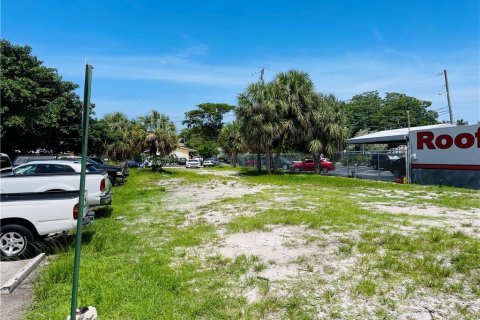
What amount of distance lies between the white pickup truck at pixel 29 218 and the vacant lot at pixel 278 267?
608mm

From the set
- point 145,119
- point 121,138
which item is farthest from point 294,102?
point 121,138

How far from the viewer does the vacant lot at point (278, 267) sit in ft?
13.5

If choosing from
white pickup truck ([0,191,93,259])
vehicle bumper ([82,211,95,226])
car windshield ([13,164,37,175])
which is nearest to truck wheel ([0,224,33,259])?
white pickup truck ([0,191,93,259])

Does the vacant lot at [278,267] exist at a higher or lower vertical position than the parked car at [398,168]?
lower

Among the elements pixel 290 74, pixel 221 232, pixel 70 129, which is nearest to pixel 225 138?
pixel 290 74

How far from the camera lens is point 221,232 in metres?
8.09

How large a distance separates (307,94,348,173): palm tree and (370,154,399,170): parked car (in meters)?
4.99

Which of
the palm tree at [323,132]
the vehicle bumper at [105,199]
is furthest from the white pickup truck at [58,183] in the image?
the palm tree at [323,132]

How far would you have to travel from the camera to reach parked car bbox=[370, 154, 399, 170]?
857 inches

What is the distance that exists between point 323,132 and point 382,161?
6390mm

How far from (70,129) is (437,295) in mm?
26508

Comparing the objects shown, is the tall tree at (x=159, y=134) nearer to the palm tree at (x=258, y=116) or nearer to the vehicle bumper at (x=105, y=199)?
the palm tree at (x=258, y=116)

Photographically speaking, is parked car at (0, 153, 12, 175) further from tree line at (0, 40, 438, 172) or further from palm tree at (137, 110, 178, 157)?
palm tree at (137, 110, 178, 157)

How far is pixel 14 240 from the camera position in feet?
21.5
